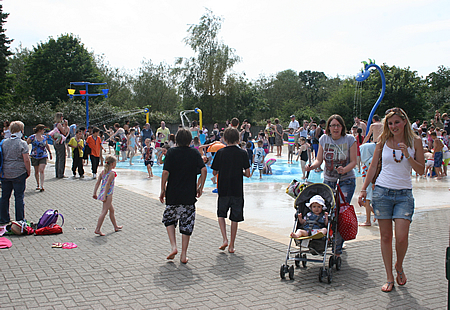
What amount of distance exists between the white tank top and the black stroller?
Answer: 0.70 m

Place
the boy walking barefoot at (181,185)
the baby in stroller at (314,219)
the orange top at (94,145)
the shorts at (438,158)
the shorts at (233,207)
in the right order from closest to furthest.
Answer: the baby in stroller at (314,219) < the boy walking barefoot at (181,185) < the shorts at (233,207) < the orange top at (94,145) < the shorts at (438,158)

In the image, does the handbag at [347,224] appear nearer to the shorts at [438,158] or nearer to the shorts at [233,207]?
the shorts at [233,207]

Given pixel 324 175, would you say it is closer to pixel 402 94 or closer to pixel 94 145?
pixel 94 145

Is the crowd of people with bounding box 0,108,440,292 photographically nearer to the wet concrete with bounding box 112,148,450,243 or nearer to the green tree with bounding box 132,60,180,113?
the wet concrete with bounding box 112,148,450,243

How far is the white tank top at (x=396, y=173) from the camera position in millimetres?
4645

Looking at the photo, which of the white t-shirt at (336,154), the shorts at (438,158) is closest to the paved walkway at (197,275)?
the white t-shirt at (336,154)

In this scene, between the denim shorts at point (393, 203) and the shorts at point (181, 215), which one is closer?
the denim shorts at point (393, 203)

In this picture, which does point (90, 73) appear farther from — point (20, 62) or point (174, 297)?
point (174, 297)

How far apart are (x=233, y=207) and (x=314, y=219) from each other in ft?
4.58

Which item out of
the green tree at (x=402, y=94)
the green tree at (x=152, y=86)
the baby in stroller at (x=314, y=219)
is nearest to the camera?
the baby in stroller at (x=314, y=219)

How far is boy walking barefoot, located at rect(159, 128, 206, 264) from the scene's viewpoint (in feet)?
18.8

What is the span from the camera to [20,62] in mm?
67062

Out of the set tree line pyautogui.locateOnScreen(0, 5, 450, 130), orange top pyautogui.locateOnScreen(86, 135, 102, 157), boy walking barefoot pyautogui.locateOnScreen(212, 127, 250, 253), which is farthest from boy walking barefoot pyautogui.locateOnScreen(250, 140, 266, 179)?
tree line pyautogui.locateOnScreen(0, 5, 450, 130)

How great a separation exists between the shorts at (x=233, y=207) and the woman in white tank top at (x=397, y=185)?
208 centimetres
